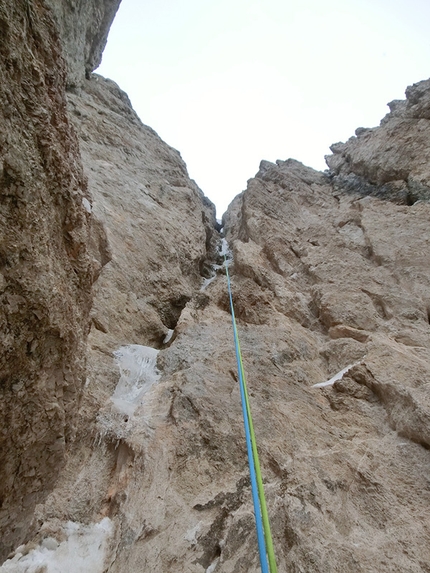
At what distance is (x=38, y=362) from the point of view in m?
3.01

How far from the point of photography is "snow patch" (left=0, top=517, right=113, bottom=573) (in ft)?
13.9

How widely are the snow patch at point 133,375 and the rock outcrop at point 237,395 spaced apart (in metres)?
0.05

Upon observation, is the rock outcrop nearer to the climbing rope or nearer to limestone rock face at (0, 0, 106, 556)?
limestone rock face at (0, 0, 106, 556)

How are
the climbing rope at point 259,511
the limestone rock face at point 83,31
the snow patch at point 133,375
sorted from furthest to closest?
the limestone rock face at point 83,31 → the snow patch at point 133,375 → the climbing rope at point 259,511

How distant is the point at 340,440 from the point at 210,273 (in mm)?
10577

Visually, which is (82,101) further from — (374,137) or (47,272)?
(47,272)

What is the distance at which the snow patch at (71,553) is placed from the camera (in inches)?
167

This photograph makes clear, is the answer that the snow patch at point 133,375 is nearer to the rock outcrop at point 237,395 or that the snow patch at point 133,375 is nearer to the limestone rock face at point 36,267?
the rock outcrop at point 237,395

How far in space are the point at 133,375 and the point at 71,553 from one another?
11.7 ft

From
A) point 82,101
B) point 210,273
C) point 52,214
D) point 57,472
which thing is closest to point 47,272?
point 52,214

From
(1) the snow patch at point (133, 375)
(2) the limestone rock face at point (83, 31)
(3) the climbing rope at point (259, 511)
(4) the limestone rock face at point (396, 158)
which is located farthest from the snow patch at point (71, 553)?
(2) the limestone rock face at point (83, 31)

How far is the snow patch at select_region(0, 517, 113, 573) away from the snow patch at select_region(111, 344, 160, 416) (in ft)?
6.42

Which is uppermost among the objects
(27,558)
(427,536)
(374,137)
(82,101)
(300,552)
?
(374,137)

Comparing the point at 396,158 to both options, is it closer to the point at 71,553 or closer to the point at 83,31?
the point at 83,31
